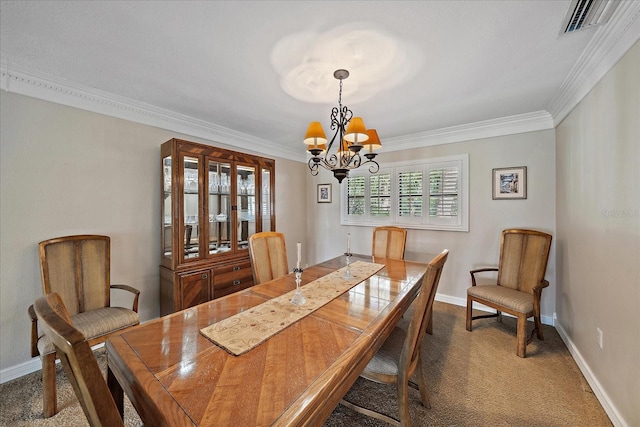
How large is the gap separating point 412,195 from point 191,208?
2.87m

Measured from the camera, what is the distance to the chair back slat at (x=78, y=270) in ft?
6.56

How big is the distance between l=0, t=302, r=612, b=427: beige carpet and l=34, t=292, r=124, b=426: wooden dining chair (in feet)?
4.43

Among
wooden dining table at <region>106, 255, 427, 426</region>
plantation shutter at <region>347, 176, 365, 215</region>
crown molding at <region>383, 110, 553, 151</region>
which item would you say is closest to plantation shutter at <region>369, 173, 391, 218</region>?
plantation shutter at <region>347, 176, 365, 215</region>

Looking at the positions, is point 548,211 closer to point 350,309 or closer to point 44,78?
point 350,309

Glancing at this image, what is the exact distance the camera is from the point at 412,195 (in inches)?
145

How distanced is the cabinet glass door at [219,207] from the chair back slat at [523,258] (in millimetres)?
3164

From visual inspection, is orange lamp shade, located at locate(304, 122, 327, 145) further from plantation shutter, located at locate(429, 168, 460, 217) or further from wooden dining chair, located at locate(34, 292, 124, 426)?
plantation shutter, located at locate(429, 168, 460, 217)

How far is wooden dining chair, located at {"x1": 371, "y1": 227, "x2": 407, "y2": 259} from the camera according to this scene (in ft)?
10.0

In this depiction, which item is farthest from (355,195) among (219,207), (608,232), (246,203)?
(608,232)

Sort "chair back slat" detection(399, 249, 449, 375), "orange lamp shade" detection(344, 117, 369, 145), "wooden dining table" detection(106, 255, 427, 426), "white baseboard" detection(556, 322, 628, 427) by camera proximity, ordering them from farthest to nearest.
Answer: "orange lamp shade" detection(344, 117, 369, 145) < "white baseboard" detection(556, 322, 628, 427) < "chair back slat" detection(399, 249, 449, 375) < "wooden dining table" detection(106, 255, 427, 426)

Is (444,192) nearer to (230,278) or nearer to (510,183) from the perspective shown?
(510,183)

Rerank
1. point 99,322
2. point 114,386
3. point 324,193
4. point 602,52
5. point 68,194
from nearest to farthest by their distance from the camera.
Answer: point 114,386, point 602,52, point 99,322, point 68,194, point 324,193

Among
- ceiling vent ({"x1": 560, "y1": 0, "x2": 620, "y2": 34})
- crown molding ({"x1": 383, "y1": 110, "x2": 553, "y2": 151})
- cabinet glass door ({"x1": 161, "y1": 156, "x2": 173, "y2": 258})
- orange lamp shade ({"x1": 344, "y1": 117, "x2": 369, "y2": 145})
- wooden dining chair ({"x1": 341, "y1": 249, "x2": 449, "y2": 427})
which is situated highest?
ceiling vent ({"x1": 560, "y1": 0, "x2": 620, "y2": 34})

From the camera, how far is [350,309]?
1.50 metres
